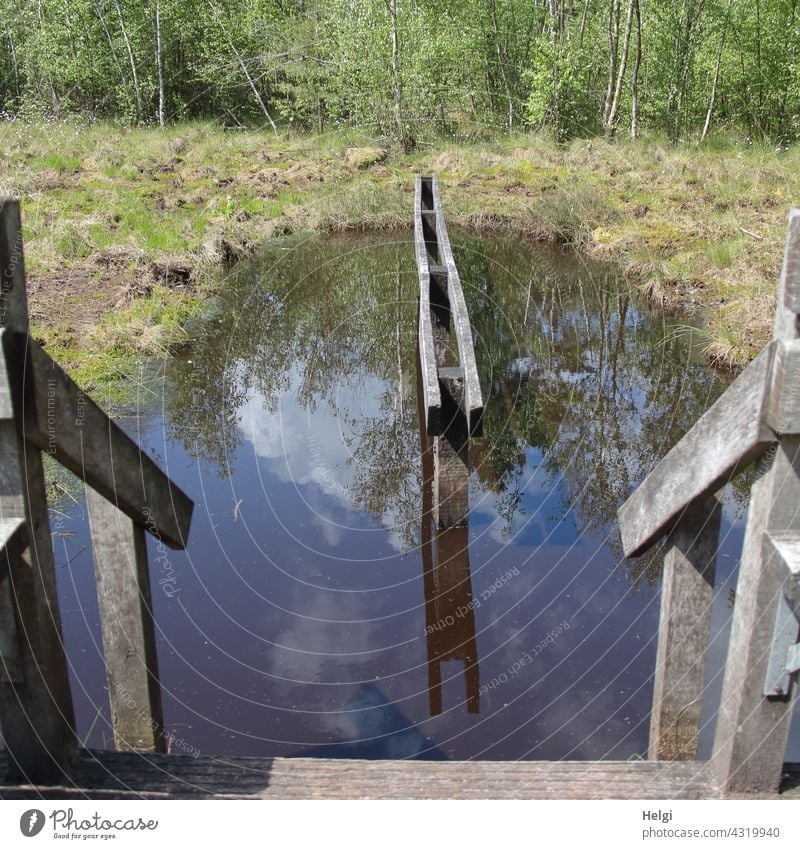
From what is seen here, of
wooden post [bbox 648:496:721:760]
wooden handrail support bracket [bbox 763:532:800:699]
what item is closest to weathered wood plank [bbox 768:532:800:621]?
wooden handrail support bracket [bbox 763:532:800:699]

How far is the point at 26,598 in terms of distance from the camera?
7.54ft

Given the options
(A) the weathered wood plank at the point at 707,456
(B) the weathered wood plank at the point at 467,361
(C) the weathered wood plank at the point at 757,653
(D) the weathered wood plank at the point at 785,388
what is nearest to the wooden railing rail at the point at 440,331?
(B) the weathered wood plank at the point at 467,361

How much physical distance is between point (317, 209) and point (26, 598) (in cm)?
1425

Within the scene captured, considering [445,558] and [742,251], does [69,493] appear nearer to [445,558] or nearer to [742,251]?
[445,558]

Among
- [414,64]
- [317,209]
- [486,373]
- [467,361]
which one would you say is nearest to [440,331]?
[486,373]

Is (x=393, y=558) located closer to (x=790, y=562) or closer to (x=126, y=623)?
(x=126, y=623)

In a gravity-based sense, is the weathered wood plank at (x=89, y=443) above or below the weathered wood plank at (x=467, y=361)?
above

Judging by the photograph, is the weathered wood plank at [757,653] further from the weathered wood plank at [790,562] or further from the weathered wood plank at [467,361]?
the weathered wood plank at [467,361]

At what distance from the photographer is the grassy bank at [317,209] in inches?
422

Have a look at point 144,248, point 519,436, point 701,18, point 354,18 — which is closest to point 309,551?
point 519,436

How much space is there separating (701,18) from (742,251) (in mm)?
12663

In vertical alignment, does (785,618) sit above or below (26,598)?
below

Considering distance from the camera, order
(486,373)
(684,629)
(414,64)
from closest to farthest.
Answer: (684,629)
(486,373)
(414,64)

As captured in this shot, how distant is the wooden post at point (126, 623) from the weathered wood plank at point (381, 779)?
0.36 meters
